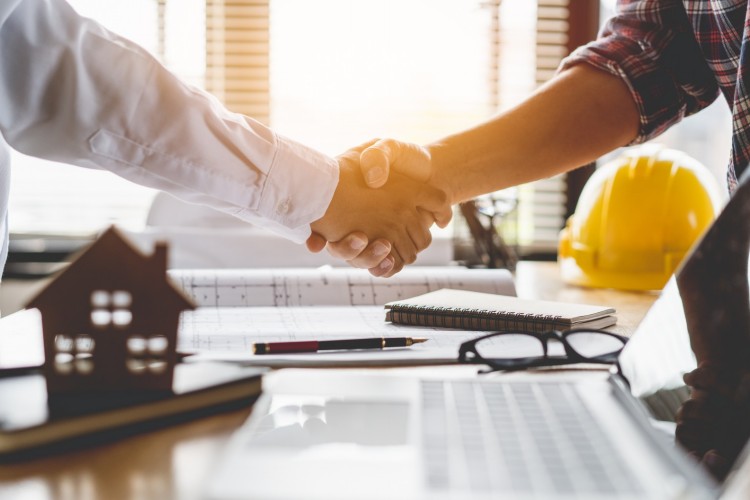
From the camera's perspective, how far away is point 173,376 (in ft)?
1.58

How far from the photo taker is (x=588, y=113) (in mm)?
1262

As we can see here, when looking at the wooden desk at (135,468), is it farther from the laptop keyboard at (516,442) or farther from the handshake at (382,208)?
the handshake at (382,208)

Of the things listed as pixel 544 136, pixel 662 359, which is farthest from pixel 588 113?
pixel 662 359

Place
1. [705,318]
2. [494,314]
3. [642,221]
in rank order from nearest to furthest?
[705,318] < [494,314] < [642,221]

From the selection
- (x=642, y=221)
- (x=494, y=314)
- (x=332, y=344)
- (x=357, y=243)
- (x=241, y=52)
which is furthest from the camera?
(x=241, y=52)

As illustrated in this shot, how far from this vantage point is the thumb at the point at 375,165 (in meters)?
1.19

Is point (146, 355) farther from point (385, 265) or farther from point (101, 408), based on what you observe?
point (385, 265)

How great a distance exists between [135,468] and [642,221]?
1.09 m

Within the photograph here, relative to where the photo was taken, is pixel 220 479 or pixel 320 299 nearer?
pixel 220 479

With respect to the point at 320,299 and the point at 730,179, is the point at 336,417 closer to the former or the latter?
the point at 320,299

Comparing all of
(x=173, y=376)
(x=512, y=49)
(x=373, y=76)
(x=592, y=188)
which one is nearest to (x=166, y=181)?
(x=173, y=376)

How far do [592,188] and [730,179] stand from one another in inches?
12.2

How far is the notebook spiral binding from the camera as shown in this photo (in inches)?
31.6

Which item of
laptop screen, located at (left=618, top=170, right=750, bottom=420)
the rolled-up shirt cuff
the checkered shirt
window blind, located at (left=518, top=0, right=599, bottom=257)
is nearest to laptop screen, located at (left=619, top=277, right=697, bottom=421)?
laptop screen, located at (left=618, top=170, right=750, bottom=420)
